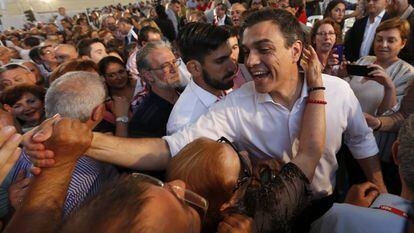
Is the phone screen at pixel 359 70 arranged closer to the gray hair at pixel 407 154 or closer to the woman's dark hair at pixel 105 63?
the gray hair at pixel 407 154

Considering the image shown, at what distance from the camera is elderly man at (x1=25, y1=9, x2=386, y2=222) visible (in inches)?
58.4

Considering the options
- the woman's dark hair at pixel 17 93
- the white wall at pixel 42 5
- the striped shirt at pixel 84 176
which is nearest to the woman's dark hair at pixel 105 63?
the woman's dark hair at pixel 17 93

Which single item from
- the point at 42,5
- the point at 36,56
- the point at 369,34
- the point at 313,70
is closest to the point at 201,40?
the point at 313,70

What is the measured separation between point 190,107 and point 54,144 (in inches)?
35.9

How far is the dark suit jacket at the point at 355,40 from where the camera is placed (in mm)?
3773

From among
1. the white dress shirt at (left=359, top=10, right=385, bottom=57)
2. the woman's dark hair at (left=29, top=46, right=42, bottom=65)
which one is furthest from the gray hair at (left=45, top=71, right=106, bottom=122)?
the woman's dark hair at (left=29, top=46, right=42, bottom=65)

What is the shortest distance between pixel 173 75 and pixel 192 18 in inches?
A: 160

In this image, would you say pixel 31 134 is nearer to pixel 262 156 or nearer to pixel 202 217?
pixel 202 217

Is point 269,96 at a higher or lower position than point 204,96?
higher

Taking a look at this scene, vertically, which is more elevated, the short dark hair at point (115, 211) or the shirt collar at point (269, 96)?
the short dark hair at point (115, 211)

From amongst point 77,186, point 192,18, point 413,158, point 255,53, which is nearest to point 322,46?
point 255,53

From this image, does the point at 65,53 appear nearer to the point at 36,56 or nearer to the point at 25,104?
the point at 36,56

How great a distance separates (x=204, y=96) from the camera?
6.00ft

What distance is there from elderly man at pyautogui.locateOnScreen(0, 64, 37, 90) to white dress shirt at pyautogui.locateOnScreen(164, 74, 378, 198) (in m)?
2.06
